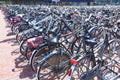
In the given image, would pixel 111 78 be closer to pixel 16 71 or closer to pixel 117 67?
pixel 117 67

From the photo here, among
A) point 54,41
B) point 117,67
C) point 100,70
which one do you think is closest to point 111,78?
point 100,70

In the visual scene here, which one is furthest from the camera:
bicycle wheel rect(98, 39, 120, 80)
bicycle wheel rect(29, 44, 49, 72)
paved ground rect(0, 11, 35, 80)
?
paved ground rect(0, 11, 35, 80)

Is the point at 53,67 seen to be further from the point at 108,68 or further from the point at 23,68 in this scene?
the point at 23,68

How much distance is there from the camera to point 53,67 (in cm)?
480

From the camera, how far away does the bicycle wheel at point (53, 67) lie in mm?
4609

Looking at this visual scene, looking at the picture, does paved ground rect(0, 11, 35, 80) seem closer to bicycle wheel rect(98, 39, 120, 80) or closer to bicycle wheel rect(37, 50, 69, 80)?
bicycle wheel rect(37, 50, 69, 80)

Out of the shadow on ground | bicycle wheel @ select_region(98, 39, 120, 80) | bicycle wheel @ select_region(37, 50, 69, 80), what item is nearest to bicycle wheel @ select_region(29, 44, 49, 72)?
the shadow on ground

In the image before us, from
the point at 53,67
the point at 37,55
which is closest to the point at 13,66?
the point at 37,55

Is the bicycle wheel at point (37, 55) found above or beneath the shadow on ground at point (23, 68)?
above

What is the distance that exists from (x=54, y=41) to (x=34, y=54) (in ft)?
2.00

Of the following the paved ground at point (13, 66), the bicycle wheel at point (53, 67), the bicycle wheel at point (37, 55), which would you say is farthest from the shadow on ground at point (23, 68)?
the bicycle wheel at point (53, 67)

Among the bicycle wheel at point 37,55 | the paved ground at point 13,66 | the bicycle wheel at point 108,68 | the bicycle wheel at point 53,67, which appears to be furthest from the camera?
the paved ground at point 13,66

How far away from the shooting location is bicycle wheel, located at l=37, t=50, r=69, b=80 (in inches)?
181

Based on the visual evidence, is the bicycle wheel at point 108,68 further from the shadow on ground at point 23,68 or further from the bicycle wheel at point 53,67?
the shadow on ground at point 23,68
